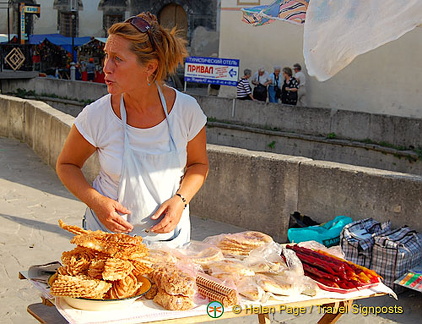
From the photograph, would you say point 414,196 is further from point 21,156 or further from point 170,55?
point 21,156

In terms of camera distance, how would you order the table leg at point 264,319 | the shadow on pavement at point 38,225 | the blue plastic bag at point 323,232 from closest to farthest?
1. the table leg at point 264,319
2. the blue plastic bag at point 323,232
3. the shadow on pavement at point 38,225

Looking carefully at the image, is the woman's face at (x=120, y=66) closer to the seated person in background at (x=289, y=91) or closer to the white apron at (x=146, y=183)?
the white apron at (x=146, y=183)

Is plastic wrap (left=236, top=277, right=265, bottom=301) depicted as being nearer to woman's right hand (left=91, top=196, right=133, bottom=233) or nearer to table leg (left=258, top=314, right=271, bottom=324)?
table leg (left=258, top=314, right=271, bottom=324)

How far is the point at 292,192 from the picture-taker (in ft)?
22.0

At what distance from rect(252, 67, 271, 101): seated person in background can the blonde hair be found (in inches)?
596

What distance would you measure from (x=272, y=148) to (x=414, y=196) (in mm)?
10436

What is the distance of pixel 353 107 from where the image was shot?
18.7 m

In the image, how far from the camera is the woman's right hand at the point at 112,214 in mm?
3008

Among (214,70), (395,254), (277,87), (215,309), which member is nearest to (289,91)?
(277,87)

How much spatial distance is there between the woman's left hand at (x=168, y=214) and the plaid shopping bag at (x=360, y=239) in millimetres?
2832

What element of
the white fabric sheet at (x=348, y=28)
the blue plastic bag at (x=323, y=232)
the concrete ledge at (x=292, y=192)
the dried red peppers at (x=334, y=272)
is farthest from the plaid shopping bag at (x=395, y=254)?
the dried red peppers at (x=334, y=272)

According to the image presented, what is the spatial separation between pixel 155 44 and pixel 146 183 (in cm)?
63

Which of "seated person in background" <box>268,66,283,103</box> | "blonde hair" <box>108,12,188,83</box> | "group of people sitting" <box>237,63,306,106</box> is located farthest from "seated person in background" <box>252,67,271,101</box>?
"blonde hair" <box>108,12,188,83</box>

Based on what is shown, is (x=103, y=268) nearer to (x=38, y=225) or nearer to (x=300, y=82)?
(x=38, y=225)
